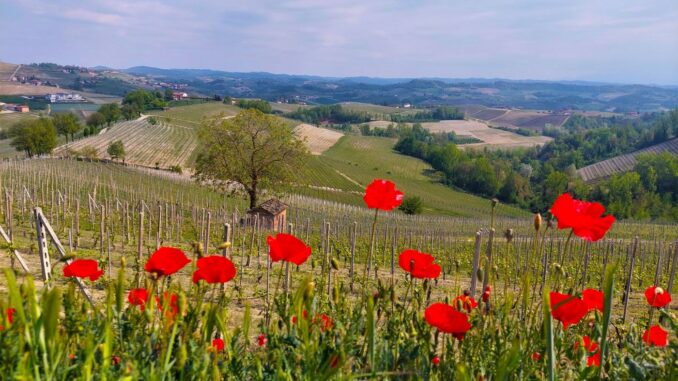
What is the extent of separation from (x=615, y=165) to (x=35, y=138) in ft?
285

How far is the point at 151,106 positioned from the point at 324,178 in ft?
195

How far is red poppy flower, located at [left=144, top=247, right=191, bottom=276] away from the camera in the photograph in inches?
69.7

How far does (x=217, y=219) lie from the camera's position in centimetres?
1959

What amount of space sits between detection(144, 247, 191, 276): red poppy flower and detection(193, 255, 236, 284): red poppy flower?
0.21 ft

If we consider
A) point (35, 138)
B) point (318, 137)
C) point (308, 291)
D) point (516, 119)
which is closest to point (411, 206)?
point (35, 138)

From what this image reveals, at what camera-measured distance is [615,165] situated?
9338cm

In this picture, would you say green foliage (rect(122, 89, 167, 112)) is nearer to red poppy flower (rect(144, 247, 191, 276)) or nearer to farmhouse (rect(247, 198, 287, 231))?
farmhouse (rect(247, 198, 287, 231))

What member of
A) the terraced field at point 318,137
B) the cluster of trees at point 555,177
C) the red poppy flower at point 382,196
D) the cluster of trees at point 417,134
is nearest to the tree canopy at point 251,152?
the red poppy flower at point 382,196

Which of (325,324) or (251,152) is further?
(251,152)

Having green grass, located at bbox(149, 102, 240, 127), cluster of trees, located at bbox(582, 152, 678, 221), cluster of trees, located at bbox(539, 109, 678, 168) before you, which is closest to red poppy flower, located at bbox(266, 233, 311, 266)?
cluster of trees, located at bbox(582, 152, 678, 221)

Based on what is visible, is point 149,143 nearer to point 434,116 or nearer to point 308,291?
point 308,291

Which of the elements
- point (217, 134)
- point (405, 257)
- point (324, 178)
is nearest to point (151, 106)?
point (324, 178)

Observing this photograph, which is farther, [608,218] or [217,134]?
[217,134]

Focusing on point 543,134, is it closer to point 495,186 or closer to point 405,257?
point 495,186
